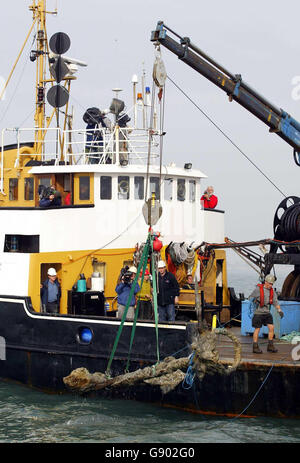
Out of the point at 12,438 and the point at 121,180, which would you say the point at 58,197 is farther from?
the point at 12,438

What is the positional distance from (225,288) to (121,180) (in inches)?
151

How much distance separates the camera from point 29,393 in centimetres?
1617

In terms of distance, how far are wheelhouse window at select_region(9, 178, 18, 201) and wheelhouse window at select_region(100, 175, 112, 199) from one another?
2260 mm

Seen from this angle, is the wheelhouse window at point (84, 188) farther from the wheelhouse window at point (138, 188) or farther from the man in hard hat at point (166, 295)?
the man in hard hat at point (166, 295)

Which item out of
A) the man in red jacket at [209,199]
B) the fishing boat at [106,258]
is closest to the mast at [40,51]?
the fishing boat at [106,258]

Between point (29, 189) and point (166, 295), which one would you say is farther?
point (29, 189)

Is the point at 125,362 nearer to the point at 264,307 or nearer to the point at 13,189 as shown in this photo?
the point at 264,307

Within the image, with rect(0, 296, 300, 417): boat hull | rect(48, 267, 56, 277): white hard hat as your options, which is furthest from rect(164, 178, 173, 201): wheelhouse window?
rect(0, 296, 300, 417): boat hull

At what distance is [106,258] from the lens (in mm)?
17406

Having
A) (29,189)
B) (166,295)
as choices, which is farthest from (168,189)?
(166,295)

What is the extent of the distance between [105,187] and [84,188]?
0.47 m

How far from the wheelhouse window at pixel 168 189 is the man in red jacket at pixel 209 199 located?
5.53 ft

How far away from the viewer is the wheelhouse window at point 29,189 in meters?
18.1
